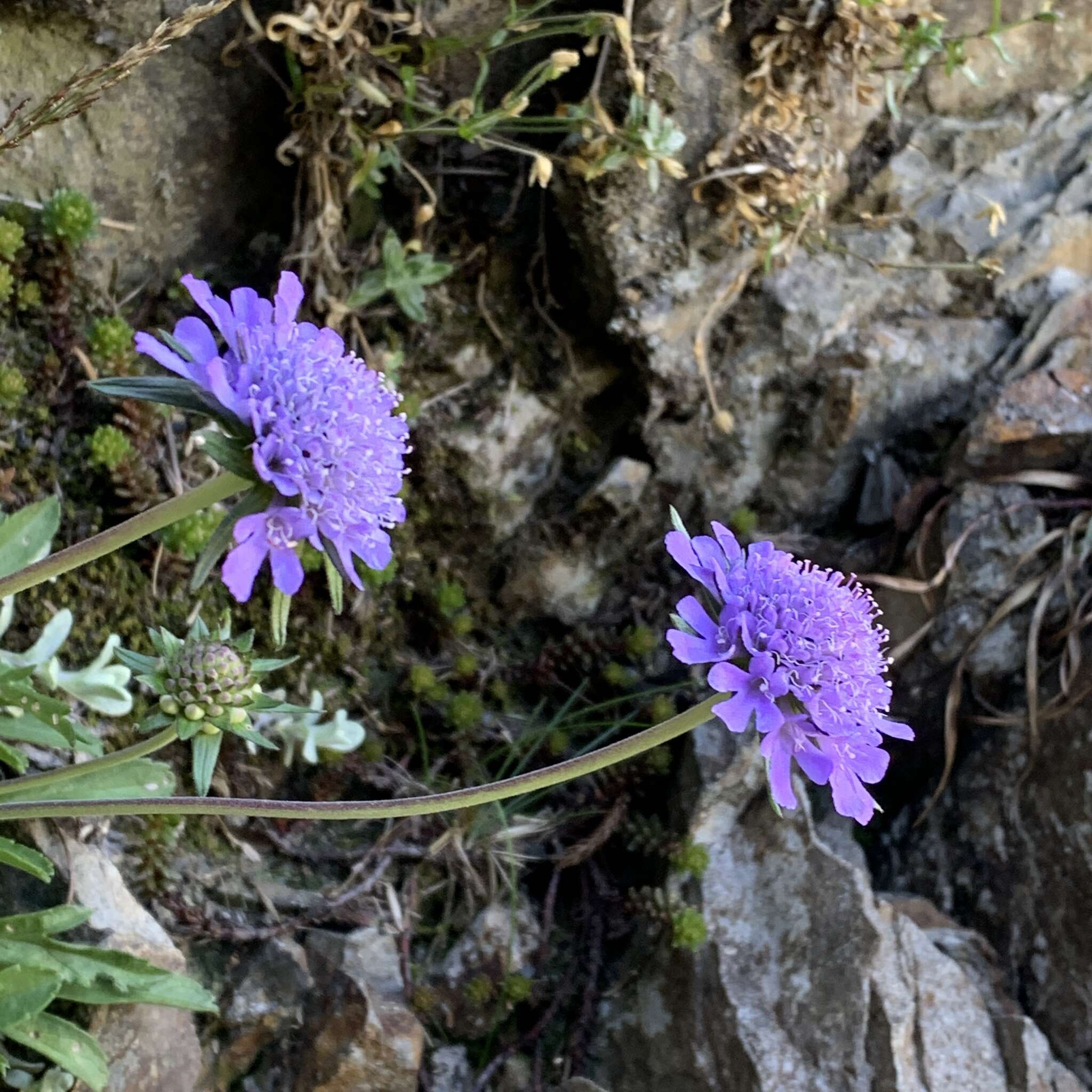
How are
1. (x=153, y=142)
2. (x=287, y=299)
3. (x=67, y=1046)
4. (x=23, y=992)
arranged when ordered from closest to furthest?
(x=287, y=299)
(x=23, y=992)
(x=67, y=1046)
(x=153, y=142)

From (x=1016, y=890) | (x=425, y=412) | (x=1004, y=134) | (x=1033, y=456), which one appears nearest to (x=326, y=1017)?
(x=425, y=412)

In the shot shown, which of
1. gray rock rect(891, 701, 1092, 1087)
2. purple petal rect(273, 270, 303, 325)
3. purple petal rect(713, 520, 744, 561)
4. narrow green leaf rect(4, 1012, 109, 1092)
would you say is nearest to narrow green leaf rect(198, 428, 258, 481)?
purple petal rect(273, 270, 303, 325)

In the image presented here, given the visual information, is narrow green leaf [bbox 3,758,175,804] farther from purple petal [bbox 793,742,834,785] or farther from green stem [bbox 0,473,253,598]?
purple petal [bbox 793,742,834,785]

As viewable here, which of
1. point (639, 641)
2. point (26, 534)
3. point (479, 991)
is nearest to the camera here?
point (26, 534)

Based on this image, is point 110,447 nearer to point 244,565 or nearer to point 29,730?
point 29,730

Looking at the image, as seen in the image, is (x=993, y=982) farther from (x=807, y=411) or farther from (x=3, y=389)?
(x=3, y=389)

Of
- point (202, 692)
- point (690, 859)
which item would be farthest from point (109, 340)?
point (690, 859)

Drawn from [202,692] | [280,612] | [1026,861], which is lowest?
[1026,861]

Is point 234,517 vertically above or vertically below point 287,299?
below
